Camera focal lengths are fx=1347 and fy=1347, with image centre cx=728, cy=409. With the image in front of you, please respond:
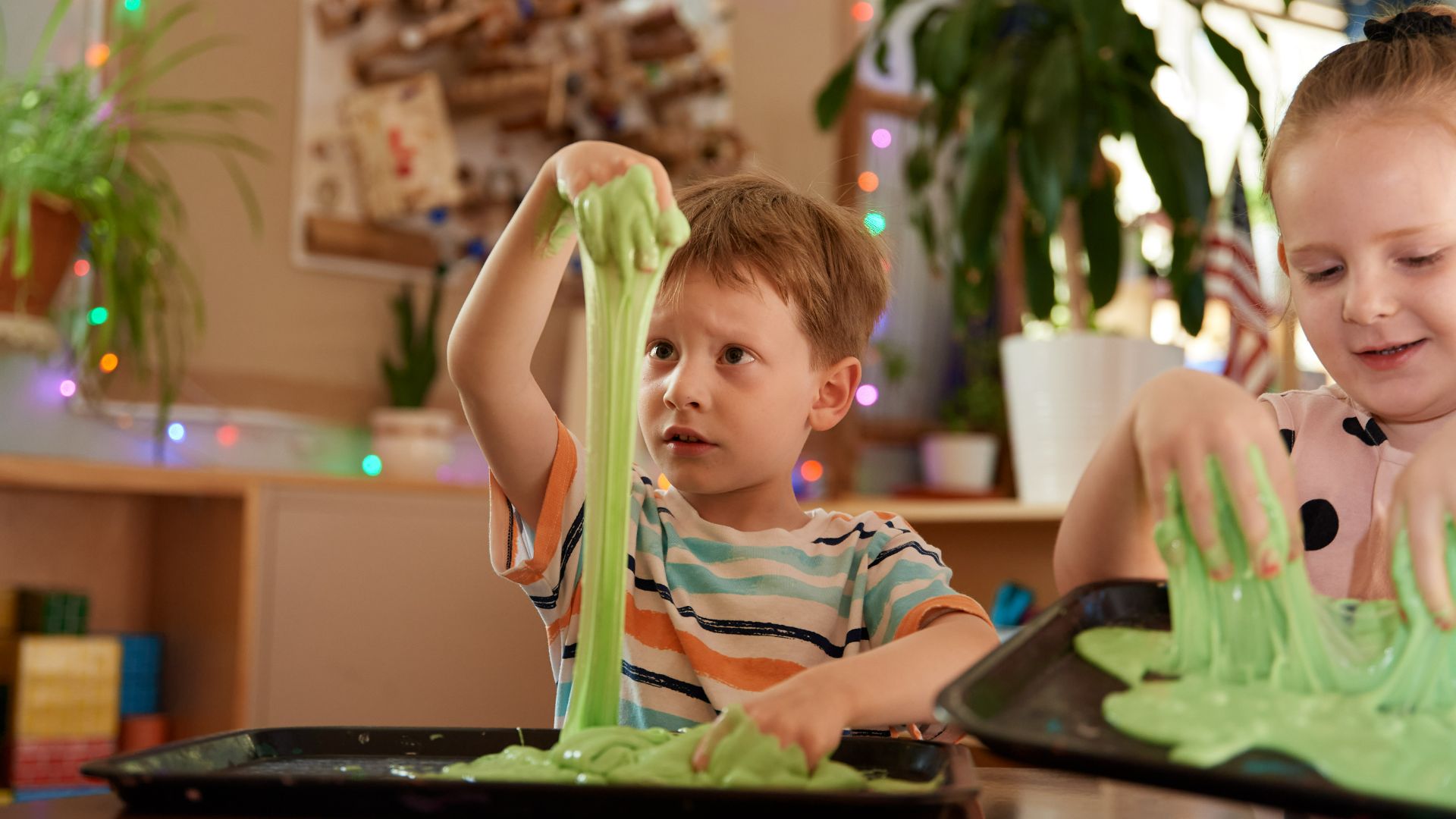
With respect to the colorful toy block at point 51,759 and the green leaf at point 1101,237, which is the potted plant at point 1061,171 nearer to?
the green leaf at point 1101,237

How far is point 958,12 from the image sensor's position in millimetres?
2553

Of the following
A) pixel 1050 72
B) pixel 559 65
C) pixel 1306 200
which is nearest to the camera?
pixel 1306 200

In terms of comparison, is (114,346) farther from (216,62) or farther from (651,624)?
(651,624)

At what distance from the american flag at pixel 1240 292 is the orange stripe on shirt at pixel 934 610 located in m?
2.09

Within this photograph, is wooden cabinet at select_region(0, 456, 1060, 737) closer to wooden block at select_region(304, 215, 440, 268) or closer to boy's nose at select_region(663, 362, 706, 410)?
wooden block at select_region(304, 215, 440, 268)

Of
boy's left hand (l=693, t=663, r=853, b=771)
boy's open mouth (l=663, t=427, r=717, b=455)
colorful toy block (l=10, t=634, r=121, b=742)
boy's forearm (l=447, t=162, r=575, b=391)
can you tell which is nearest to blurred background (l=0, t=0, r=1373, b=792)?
colorful toy block (l=10, t=634, r=121, b=742)

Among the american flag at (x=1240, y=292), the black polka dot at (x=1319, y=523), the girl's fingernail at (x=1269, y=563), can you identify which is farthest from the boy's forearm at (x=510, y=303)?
the american flag at (x=1240, y=292)

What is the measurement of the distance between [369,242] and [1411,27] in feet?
7.32

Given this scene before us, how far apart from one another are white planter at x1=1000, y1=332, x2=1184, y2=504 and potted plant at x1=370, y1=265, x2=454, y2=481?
118 cm

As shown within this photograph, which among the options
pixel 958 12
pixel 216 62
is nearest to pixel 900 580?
pixel 958 12

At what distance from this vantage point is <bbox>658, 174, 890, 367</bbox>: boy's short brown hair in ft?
3.38

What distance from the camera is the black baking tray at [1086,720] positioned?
42 cm

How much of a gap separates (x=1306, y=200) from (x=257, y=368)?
2.23 m

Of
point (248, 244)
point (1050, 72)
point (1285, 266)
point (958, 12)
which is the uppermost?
point (958, 12)
